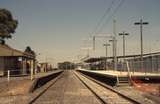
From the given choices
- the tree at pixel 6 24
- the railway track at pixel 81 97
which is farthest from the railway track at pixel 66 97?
the tree at pixel 6 24

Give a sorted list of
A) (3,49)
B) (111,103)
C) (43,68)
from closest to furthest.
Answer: (111,103) < (3,49) < (43,68)

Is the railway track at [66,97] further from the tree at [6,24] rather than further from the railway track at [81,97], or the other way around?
the tree at [6,24]

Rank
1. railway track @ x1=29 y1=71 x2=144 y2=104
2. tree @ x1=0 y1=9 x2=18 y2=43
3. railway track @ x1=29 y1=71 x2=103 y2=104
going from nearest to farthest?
1. railway track @ x1=29 y1=71 x2=144 y2=104
2. railway track @ x1=29 y1=71 x2=103 y2=104
3. tree @ x1=0 y1=9 x2=18 y2=43

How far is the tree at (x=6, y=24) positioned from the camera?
119 meters

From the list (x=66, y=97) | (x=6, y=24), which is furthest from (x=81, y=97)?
(x=6, y=24)

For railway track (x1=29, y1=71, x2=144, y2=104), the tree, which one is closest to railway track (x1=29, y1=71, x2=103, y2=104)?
railway track (x1=29, y1=71, x2=144, y2=104)

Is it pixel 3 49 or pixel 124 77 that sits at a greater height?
pixel 3 49

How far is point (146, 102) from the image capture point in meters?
18.8

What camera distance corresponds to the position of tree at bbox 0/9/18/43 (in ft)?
390

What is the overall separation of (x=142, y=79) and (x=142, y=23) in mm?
20020

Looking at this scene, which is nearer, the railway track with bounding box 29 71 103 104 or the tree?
the railway track with bounding box 29 71 103 104

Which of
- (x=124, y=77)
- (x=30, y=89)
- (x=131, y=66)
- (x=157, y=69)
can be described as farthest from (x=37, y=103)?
(x=131, y=66)

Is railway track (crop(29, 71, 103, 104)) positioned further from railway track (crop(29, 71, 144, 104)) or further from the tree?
the tree

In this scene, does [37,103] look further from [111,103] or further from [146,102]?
[146,102]
